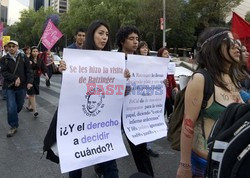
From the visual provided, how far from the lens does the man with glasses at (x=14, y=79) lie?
6285 millimetres

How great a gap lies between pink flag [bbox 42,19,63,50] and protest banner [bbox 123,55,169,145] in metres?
9.19

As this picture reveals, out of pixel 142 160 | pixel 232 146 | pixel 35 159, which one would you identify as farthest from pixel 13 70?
pixel 232 146

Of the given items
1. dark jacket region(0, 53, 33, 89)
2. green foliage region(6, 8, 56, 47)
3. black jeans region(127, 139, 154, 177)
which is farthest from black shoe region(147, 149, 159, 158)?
green foliage region(6, 8, 56, 47)

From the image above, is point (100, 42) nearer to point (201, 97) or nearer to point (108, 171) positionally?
point (108, 171)

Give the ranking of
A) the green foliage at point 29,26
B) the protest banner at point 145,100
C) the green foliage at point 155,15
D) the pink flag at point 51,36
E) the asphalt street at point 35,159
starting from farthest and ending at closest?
the green foliage at point 29,26
the green foliage at point 155,15
the pink flag at point 51,36
the asphalt street at point 35,159
the protest banner at point 145,100

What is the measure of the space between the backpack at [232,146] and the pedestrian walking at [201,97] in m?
0.79

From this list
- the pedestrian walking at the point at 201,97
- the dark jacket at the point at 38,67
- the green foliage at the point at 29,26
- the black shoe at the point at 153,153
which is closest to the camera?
the pedestrian walking at the point at 201,97

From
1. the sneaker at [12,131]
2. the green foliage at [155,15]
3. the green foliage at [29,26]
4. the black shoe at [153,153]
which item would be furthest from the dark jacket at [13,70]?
the green foliage at [29,26]

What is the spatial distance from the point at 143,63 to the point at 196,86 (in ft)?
5.81

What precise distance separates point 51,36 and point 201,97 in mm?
11408

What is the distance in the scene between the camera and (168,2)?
36719 millimetres

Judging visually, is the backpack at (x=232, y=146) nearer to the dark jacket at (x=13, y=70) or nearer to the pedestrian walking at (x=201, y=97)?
the pedestrian walking at (x=201, y=97)

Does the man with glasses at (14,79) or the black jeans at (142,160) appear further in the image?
the man with glasses at (14,79)

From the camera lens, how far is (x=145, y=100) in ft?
12.4
